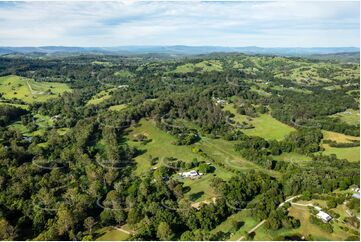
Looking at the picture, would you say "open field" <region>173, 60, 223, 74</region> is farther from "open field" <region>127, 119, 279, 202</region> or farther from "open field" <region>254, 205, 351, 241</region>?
"open field" <region>254, 205, 351, 241</region>

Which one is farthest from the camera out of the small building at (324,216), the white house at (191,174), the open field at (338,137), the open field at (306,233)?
the open field at (338,137)

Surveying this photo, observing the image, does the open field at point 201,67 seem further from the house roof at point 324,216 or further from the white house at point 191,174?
the house roof at point 324,216

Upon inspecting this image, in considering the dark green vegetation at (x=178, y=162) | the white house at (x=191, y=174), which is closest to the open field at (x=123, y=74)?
the dark green vegetation at (x=178, y=162)

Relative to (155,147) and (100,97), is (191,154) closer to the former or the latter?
(155,147)

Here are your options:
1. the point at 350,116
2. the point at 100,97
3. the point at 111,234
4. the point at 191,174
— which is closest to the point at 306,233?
the point at 191,174

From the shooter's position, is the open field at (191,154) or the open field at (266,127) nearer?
the open field at (191,154)

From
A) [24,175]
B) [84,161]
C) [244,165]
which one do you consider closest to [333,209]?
[244,165]

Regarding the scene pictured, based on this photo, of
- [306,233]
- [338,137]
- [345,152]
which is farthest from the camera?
[338,137]
